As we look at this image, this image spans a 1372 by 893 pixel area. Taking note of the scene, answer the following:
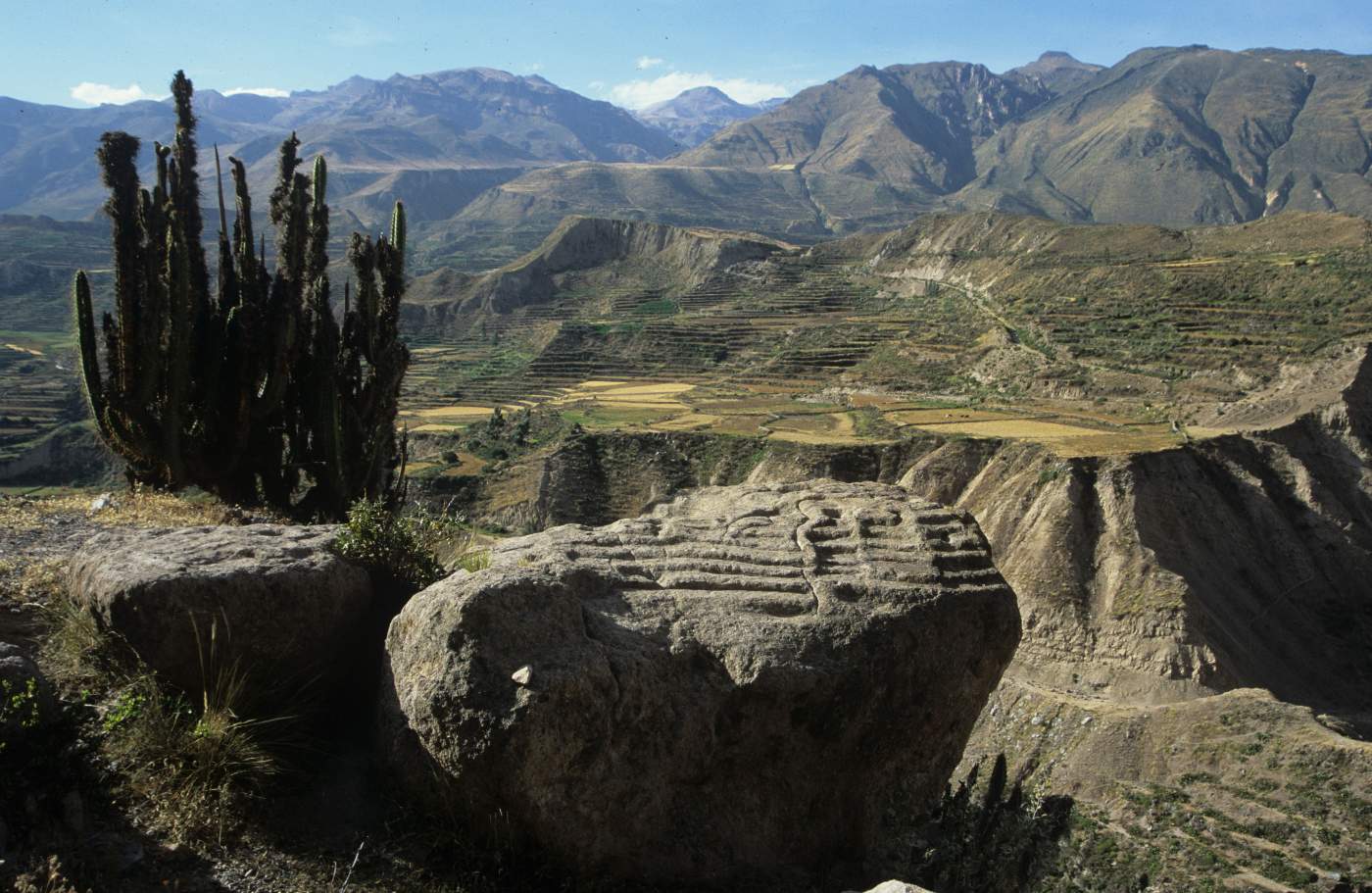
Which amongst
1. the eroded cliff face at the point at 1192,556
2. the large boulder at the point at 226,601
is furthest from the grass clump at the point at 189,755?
the eroded cliff face at the point at 1192,556

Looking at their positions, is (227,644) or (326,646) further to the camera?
(326,646)

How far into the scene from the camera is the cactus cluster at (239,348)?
12.9 meters

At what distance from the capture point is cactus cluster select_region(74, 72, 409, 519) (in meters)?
12.9

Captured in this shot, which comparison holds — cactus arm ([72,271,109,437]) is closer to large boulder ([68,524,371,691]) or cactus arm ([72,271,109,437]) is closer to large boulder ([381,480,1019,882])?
large boulder ([68,524,371,691])

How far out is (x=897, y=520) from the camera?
10.4 m

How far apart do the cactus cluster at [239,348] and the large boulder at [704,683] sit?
6221 mm

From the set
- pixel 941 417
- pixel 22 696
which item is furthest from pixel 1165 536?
pixel 22 696

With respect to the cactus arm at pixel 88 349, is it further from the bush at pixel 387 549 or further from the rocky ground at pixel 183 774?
the bush at pixel 387 549

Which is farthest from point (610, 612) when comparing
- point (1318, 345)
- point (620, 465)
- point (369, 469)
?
point (1318, 345)

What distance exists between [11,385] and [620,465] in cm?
6014

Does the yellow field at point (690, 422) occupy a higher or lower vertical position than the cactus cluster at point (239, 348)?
lower

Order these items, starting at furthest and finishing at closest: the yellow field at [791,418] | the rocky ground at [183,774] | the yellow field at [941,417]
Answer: the yellow field at [941,417] < the yellow field at [791,418] < the rocky ground at [183,774]

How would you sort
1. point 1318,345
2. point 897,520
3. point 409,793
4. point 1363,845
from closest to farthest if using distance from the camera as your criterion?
point 409,793
point 897,520
point 1363,845
point 1318,345

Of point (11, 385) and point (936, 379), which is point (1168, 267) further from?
point (11, 385)
